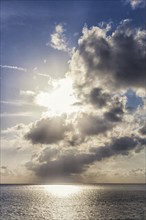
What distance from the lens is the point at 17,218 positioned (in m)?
97.4

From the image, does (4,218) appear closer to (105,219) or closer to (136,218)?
(105,219)

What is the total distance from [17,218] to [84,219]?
64.1 ft

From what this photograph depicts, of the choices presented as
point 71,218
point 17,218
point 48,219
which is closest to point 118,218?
point 71,218

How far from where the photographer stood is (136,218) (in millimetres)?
94562

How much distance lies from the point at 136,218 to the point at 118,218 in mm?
5218

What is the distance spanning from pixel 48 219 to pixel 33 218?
17.4 feet

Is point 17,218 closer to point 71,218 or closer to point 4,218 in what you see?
point 4,218

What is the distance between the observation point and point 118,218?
96.4m

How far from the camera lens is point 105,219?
9469 centimetres

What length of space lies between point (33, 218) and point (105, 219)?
21.2 metres

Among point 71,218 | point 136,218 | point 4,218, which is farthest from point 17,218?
point 136,218

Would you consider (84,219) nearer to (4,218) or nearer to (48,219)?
(48,219)

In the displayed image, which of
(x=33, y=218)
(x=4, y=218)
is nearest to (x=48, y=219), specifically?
(x=33, y=218)

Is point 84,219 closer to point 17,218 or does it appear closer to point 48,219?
point 48,219
